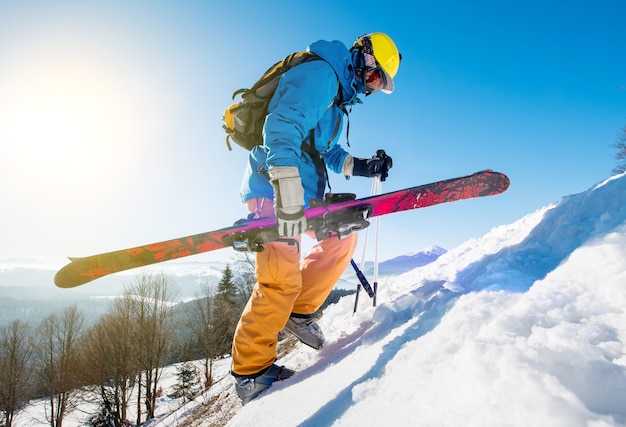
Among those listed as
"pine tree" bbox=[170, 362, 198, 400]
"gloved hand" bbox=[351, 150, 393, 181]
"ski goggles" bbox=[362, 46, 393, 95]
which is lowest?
"pine tree" bbox=[170, 362, 198, 400]

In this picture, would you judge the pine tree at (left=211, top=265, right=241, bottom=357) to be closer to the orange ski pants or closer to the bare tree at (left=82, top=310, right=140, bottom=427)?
the bare tree at (left=82, top=310, right=140, bottom=427)

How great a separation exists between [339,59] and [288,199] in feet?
4.45

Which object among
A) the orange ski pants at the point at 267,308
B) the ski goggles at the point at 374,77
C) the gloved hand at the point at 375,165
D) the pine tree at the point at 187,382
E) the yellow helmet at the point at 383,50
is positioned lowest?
the pine tree at the point at 187,382

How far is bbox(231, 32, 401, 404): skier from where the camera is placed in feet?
7.00

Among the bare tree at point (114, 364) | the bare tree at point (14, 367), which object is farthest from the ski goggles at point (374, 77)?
the bare tree at point (14, 367)

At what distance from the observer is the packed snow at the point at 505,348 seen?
2.63ft

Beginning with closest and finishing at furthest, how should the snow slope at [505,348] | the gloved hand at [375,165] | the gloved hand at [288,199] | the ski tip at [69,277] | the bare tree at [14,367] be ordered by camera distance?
the snow slope at [505,348], the gloved hand at [288,199], the ski tip at [69,277], the gloved hand at [375,165], the bare tree at [14,367]

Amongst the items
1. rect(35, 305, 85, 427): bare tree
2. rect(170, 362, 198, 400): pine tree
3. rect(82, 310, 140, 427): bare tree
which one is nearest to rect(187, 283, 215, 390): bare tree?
rect(170, 362, 198, 400): pine tree

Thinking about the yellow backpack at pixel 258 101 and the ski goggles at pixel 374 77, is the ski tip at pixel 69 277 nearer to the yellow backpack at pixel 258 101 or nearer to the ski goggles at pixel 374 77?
the yellow backpack at pixel 258 101

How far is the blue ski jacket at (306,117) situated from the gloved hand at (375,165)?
705 mm

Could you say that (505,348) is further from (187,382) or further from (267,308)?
(187,382)

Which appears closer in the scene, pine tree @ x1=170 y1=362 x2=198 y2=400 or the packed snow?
the packed snow

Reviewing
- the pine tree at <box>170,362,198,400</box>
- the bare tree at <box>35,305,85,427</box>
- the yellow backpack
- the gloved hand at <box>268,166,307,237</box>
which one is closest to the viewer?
the gloved hand at <box>268,166,307,237</box>

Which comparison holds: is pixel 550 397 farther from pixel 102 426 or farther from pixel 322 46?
pixel 102 426
